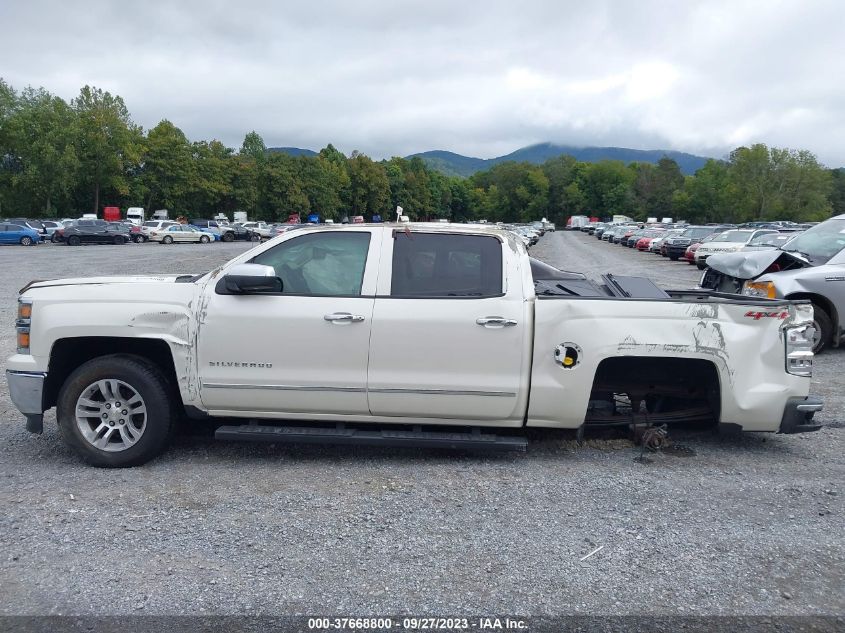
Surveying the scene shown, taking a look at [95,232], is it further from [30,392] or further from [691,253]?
[30,392]

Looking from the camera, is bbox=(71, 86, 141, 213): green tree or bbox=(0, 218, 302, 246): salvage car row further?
bbox=(71, 86, 141, 213): green tree

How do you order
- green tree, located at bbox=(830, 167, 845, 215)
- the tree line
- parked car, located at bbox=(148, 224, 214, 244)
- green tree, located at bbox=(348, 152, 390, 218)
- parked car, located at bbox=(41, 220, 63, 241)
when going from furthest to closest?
green tree, located at bbox=(830, 167, 845, 215) → green tree, located at bbox=(348, 152, 390, 218) → the tree line → parked car, located at bbox=(148, 224, 214, 244) → parked car, located at bbox=(41, 220, 63, 241)

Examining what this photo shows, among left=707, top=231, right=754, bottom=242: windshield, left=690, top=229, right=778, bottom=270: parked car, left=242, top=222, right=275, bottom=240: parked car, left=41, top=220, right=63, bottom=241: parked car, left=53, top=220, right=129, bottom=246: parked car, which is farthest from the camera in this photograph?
left=242, top=222, right=275, bottom=240: parked car

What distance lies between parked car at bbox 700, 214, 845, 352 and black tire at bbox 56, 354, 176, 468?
7.23 metres

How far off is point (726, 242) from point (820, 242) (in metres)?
19.7

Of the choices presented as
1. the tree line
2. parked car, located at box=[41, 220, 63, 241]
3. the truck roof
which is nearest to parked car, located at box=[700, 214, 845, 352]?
the truck roof

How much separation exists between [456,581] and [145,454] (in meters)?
2.62

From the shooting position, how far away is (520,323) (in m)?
5.06

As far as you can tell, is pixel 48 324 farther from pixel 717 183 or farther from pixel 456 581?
pixel 717 183

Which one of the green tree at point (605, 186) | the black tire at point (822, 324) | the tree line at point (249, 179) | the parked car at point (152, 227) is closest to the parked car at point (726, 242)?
the black tire at point (822, 324)

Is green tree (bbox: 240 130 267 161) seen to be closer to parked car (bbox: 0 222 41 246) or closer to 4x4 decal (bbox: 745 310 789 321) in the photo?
parked car (bbox: 0 222 41 246)

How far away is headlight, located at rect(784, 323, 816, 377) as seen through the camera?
519cm

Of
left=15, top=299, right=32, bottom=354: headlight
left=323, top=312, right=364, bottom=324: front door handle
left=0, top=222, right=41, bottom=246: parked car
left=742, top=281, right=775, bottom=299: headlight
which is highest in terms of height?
left=742, top=281, right=775, bottom=299: headlight

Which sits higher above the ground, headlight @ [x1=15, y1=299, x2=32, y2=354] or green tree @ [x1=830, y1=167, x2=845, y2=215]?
green tree @ [x1=830, y1=167, x2=845, y2=215]
